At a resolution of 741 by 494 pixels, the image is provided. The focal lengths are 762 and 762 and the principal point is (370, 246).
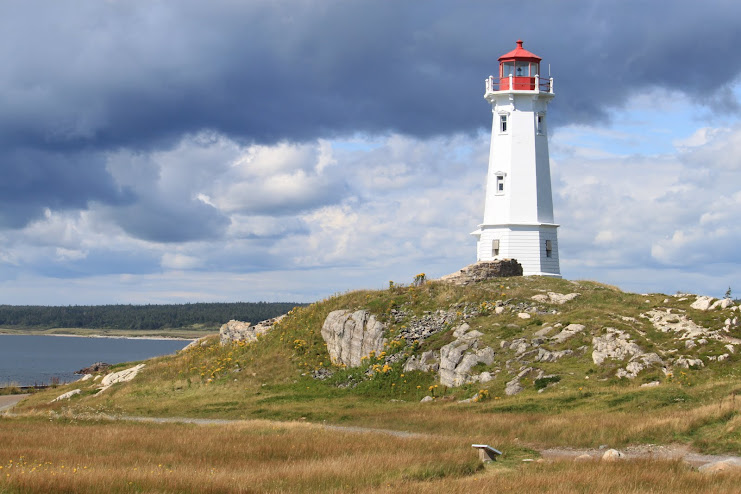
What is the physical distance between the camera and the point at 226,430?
24812 mm

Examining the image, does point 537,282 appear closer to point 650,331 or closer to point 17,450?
point 650,331

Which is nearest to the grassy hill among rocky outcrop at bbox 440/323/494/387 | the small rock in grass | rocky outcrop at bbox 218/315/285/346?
rocky outcrop at bbox 440/323/494/387

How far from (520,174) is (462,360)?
20156 millimetres

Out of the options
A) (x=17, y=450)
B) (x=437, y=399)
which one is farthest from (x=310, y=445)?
(x=437, y=399)

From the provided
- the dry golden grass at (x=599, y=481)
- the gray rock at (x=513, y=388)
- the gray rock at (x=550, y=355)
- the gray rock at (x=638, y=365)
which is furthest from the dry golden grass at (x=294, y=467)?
the gray rock at (x=550, y=355)

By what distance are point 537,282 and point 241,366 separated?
1858 centimetres

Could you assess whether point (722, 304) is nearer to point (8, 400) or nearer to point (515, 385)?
point (515, 385)

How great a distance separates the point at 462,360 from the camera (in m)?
35.2

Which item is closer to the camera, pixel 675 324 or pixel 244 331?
pixel 675 324

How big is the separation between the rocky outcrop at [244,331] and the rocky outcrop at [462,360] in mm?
17580

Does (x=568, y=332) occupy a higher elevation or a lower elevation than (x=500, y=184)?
lower

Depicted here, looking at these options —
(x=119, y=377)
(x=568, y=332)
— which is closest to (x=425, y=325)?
(x=568, y=332)

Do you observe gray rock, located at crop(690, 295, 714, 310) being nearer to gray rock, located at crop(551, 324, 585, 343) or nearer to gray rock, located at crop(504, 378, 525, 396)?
gray rock, located at crop(551, 324, 585, 343)

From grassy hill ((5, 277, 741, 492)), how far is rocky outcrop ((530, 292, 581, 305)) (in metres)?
0.66
